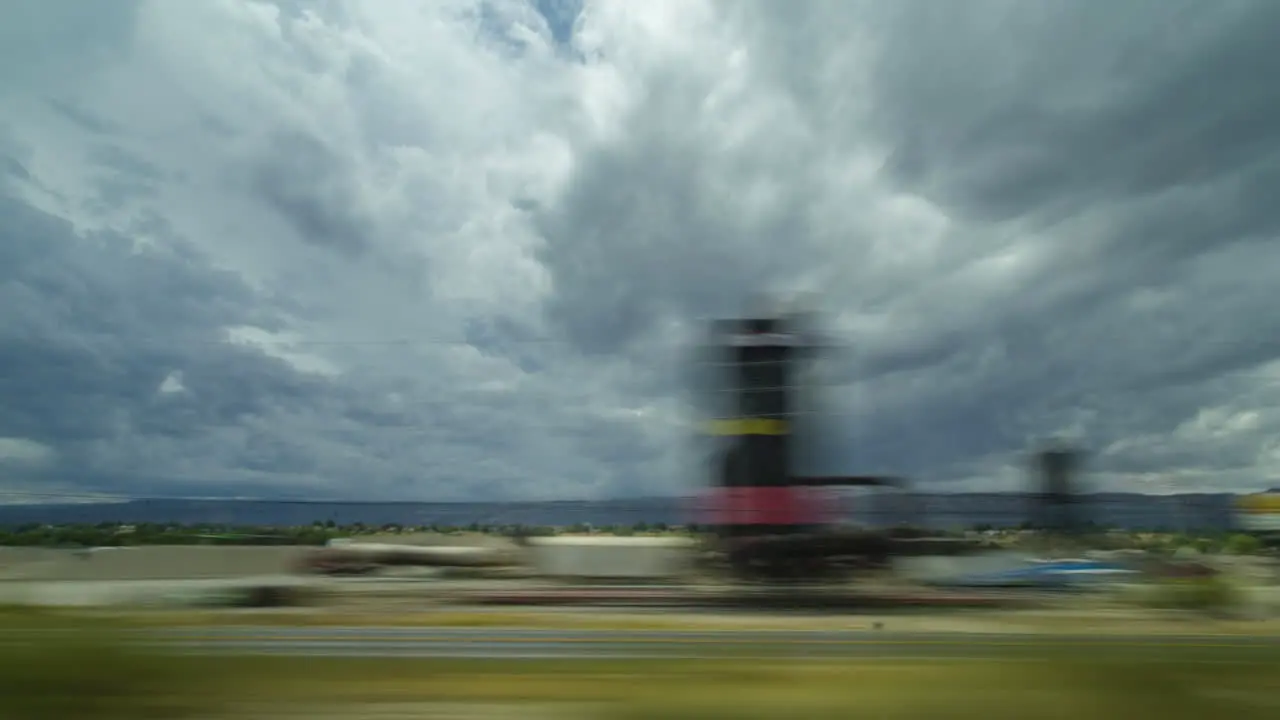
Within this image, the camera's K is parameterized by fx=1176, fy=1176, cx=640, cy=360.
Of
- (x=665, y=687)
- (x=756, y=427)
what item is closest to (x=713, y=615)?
(x=756, y=427)

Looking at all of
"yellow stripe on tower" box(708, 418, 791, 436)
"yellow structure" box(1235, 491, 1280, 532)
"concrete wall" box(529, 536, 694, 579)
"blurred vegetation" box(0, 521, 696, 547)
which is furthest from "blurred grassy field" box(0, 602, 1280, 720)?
"yellow structure" box(1235, 491, 1280, 532)

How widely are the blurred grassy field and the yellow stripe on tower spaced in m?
23.7

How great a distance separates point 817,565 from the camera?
3650 centimetres

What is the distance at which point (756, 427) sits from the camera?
37.7 meters

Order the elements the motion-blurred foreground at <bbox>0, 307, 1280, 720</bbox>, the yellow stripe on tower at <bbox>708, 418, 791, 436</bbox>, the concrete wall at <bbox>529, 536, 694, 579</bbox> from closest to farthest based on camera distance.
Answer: the motion-blurred foreground at <bbox>0, 307, 1280, 720</bbox> < the yellow stripe on tower at <bbox>708, 418, 791, 436</bbox> < the concrete wall at <bbox>529, 536, 694, 579</bbox>

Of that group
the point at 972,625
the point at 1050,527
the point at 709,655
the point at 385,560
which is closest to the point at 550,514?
the point at 385,560

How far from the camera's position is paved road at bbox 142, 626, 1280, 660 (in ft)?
58.5

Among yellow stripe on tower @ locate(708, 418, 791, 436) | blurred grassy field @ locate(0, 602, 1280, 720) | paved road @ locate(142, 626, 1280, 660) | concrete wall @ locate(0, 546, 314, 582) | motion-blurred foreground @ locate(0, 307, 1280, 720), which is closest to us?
blurred grassy field @ locate(0, 602, 1280, 720)

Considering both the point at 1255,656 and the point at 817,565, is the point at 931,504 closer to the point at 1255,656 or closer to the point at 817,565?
the point at 817,565

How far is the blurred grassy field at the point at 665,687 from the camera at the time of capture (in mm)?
9242

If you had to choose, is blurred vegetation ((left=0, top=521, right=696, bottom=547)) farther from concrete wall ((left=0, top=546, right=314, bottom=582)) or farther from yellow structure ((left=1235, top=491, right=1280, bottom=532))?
yellow structure ((left=1235, top=491, right=1280, bottom=532))

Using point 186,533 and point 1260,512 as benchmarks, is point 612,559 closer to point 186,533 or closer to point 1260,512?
point 186,533

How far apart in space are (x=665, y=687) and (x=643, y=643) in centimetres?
938

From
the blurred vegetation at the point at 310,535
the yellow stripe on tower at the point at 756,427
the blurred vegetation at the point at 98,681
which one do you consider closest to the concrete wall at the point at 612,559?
the yellow stripe on tower at the point at 756,427
